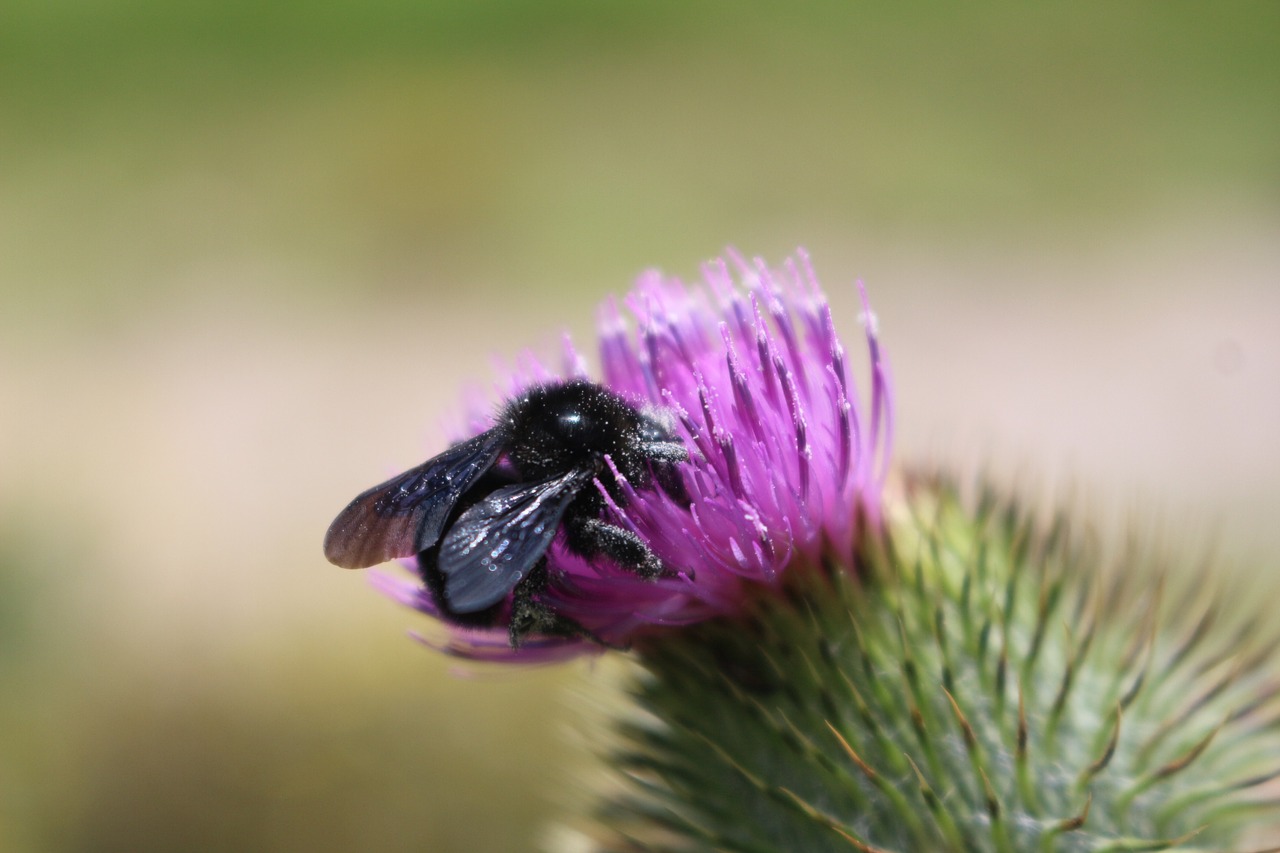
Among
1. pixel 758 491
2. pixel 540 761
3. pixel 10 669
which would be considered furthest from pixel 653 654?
pixel 10 669

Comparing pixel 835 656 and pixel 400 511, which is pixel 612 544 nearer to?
pixel 400 511

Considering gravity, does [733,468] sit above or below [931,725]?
above

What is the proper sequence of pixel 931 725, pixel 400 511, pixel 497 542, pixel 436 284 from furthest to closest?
pixel 436 284 < pixel 931 725 < pixel 400 511 < pixel 497 542

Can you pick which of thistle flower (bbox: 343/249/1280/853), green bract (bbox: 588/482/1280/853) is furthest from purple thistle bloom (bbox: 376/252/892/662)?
green bract (bbox: 588/482/1280/853)

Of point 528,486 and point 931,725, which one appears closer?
point 528,486

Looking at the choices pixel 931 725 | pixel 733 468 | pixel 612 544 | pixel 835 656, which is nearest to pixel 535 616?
pixel 612 544

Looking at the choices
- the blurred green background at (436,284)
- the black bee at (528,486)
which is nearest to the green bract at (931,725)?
the black bee at (528,486)

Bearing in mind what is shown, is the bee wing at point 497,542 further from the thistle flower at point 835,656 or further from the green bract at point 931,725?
the green bract at point 931,725
